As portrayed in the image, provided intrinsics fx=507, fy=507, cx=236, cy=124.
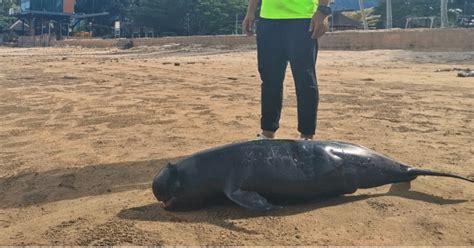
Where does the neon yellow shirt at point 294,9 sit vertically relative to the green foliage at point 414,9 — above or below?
below

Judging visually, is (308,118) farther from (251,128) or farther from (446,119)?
(446,119)

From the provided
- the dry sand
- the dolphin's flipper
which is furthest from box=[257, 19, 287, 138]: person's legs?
the dolphin's flipper

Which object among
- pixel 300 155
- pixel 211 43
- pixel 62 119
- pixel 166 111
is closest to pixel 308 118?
pixel 300 155

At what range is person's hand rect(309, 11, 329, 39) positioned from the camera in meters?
3.62

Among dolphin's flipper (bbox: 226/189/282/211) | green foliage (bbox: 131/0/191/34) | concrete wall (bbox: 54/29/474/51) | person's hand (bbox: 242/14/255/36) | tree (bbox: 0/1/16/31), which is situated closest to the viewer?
dolphin's flipper (bbox: 226/189/282/211)

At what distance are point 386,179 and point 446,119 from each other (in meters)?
3.00

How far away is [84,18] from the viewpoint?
6250 centimetres

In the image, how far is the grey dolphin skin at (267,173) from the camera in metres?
2.86

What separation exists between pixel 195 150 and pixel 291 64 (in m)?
1.13

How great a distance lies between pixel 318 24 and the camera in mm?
3619

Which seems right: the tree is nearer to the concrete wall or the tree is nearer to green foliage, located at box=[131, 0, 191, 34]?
green foliage, located at box=[131, 0, 191, 34]

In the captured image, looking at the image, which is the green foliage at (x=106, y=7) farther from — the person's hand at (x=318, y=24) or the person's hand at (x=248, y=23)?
the person's hand at (x=318, y=24)

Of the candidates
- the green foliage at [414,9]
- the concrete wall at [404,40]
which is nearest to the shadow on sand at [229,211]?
the concrete wall at [404,40]

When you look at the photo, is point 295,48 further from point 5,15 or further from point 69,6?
point 5,15
